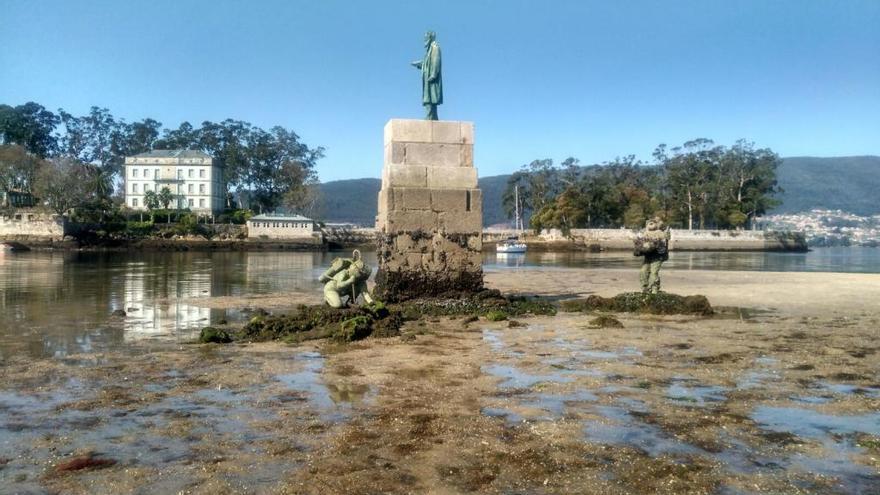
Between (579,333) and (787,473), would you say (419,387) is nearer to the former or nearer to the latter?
(787,473)

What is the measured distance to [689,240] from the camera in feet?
289

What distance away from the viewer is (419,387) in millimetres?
7242

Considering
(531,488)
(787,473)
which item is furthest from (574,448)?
(787,473)

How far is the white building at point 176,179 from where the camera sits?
102438 millimetres

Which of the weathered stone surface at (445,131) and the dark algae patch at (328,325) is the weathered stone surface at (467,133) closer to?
the weathered stone surface at (445,131)

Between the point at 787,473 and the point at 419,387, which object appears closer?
the point at 787,473

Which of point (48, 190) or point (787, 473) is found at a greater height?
point (48, 190)

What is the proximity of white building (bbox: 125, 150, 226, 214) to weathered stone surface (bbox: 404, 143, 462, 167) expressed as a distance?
93937mm

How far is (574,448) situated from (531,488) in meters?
0.86

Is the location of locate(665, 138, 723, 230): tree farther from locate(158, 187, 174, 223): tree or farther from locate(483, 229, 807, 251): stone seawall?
locate(158, 187, 174, 223): tree

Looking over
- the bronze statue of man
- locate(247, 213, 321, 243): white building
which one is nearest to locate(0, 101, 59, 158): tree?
locate(247, 213, 321, 243): white building

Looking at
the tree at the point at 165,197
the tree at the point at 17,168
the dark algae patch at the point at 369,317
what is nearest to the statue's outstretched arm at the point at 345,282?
the dark algae patch at the point at 369,317

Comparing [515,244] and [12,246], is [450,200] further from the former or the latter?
[12,246]

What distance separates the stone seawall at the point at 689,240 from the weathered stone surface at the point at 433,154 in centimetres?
7121
